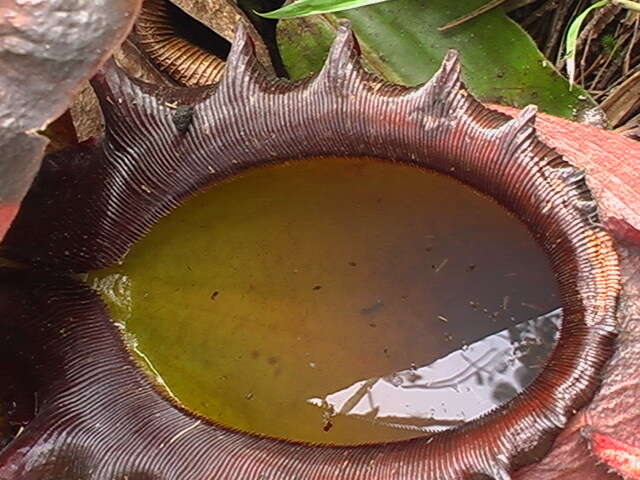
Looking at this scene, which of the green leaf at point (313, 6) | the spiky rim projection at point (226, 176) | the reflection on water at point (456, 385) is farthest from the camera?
the green leaf at point (313, 6)

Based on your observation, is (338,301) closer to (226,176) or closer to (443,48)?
(226,176)

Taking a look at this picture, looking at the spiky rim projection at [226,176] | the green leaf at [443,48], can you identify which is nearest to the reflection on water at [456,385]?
the spiky rim projection at [226,176]

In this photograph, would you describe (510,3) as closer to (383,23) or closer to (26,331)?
(383,23)

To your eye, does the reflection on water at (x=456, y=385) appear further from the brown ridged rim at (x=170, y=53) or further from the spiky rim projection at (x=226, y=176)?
the brown ridged rim at (x=170, y=53)

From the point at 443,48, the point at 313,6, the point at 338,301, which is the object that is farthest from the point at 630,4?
the point at 338,301

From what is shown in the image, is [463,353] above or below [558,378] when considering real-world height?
below

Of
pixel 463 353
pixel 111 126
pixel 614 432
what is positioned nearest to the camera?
pixel 614 432

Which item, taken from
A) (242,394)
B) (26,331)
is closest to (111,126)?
(26,331)
